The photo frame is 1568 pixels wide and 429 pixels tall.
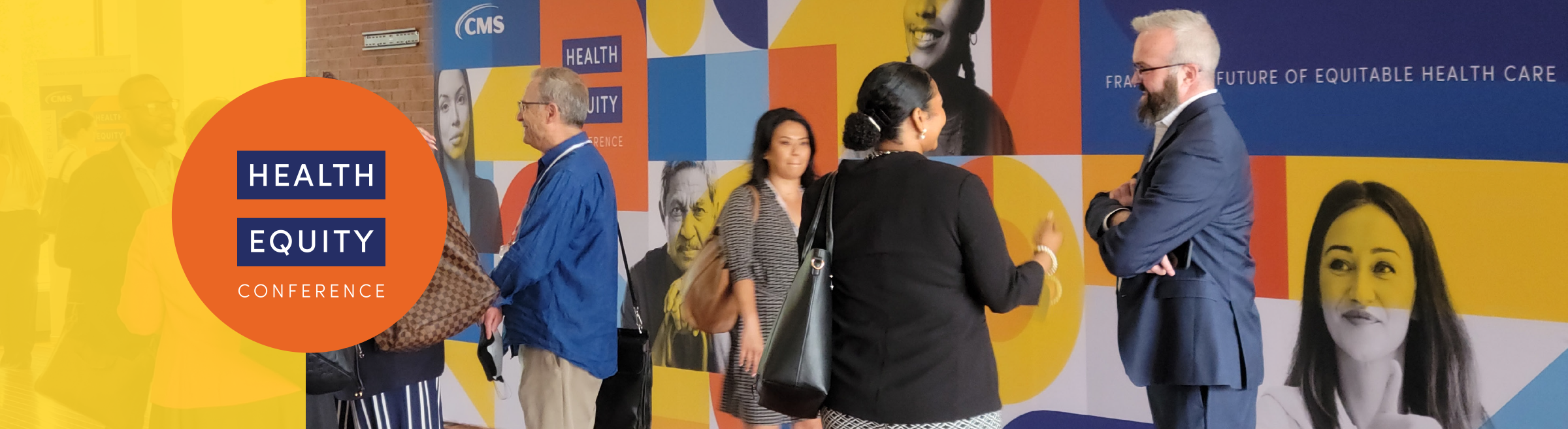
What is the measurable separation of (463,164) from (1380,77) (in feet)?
11.8

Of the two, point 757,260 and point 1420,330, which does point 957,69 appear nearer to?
point 757,260

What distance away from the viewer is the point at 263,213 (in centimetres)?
379

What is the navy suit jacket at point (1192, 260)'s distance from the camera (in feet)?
8.40

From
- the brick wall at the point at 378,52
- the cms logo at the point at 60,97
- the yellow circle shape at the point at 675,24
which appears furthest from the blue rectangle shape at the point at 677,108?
the cms logo at the point at 60,97

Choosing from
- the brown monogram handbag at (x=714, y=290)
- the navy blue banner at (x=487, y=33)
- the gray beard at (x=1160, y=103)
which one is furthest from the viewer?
the navy blue banner at (x=487, y=33)

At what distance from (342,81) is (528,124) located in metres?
1.97

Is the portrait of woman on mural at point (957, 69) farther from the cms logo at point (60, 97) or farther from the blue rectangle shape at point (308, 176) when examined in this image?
the cms logo at point (60, 97)

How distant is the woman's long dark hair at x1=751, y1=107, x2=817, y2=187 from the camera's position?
11.3 feet

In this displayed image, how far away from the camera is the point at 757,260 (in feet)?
10.6

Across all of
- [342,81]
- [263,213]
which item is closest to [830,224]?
[263,213]

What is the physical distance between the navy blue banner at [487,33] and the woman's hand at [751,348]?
1.99m

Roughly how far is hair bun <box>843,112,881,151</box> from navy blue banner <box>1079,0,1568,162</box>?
159 cm

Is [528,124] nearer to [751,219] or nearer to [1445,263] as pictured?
[751,219]
